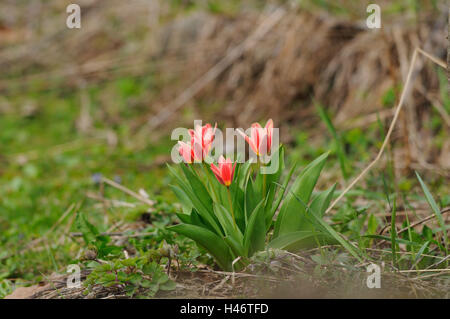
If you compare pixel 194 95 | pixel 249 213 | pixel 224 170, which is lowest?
pixel 249 213

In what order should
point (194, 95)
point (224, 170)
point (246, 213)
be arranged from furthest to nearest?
point (194, 95) → point (246, 213) → point (224, 170)

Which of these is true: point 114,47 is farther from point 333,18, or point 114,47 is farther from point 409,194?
point 409,194

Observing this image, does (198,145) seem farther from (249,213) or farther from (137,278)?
(137,278)

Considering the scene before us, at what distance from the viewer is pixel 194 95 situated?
449cm

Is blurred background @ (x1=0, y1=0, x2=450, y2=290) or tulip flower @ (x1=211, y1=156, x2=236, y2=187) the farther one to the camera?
blurred background @ (x1=0, y1=0, x2=450, y2=290)

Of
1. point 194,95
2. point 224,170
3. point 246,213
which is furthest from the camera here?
point 194,95

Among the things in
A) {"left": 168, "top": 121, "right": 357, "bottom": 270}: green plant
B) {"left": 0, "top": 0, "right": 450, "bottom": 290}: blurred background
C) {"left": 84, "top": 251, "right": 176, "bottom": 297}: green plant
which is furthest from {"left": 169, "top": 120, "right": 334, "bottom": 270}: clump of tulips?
{"left": 0, "top": 0, "right": 450, "bottom": 290}: blurred background

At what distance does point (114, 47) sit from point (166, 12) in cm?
80

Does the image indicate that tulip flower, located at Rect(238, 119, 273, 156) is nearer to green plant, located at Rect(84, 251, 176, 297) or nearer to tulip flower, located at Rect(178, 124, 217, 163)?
tulip flower, located at Rect(178, 124, 217, 163)

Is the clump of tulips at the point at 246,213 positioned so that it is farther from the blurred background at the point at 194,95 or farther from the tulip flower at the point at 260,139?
the blurred background at the point at 194,95

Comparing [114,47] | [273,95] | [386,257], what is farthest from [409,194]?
[114,47]

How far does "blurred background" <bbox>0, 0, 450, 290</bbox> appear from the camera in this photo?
9.41 feet

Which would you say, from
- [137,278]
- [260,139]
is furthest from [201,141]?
[137,278]

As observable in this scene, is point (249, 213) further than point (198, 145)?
Yes
